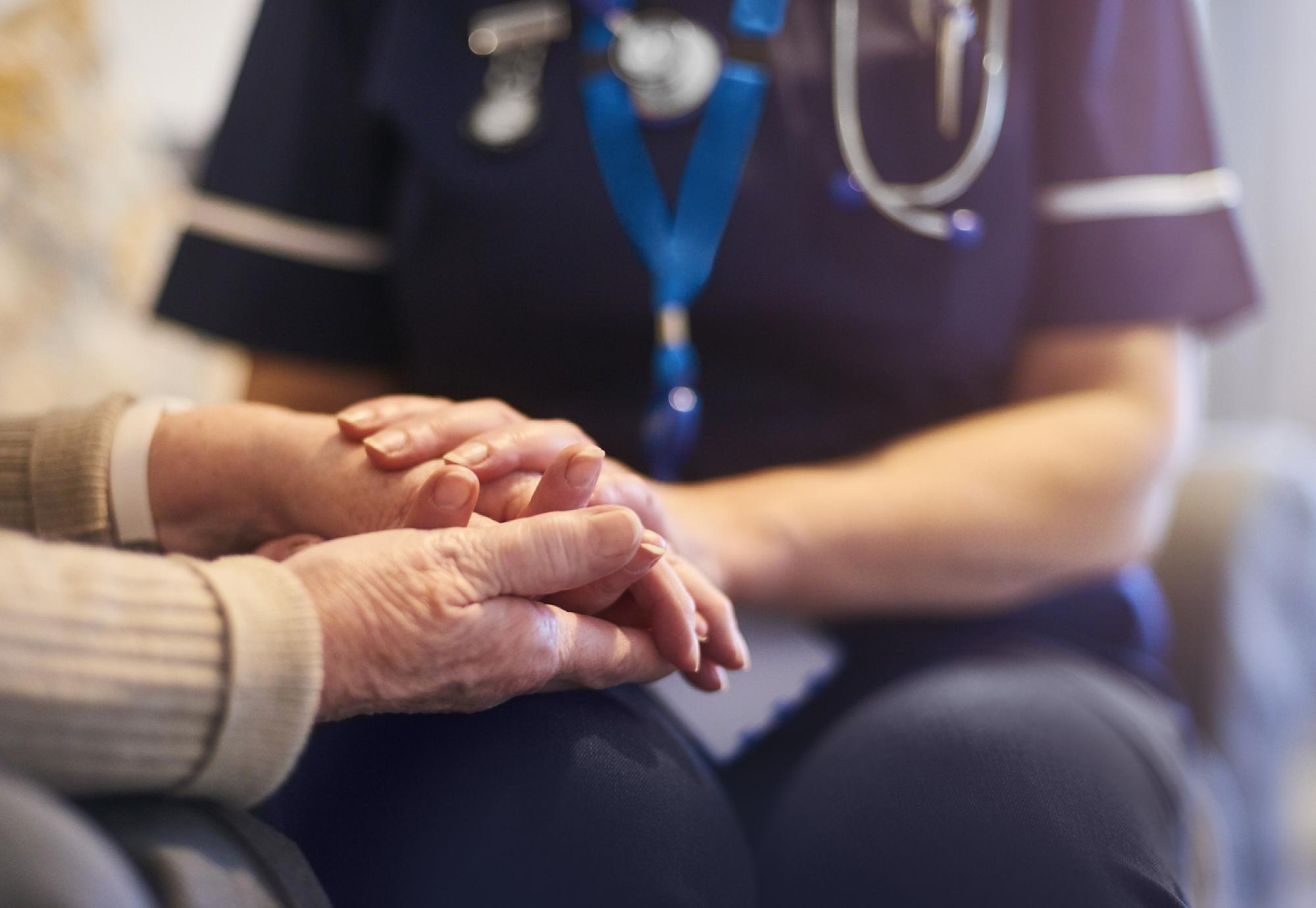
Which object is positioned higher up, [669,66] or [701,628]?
[669,66]

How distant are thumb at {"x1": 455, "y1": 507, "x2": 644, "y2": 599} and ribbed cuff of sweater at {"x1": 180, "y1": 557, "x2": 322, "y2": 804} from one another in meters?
0.06

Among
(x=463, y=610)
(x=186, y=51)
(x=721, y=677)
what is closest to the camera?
(x=463, y=610)

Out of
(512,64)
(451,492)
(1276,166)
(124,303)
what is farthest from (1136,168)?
(1276,166)

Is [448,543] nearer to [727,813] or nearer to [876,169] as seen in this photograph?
[727,813]

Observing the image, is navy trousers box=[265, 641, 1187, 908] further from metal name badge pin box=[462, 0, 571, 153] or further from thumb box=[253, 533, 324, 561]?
metal name badge pin box=[462, 0, 571, 153]

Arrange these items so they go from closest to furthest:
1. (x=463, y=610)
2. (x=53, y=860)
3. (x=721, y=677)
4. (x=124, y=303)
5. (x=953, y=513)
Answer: (x=53, y=860)
(x=463, y=610)
(x=721, y=677)
(x=953, y=513)
(x=124, y=303)

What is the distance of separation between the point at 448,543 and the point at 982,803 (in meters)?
0.24

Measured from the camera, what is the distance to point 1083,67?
0.69 m

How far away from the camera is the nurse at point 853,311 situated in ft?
2.02

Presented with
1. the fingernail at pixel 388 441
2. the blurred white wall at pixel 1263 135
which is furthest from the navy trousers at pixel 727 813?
the blurred white wall at pixel 1263 135

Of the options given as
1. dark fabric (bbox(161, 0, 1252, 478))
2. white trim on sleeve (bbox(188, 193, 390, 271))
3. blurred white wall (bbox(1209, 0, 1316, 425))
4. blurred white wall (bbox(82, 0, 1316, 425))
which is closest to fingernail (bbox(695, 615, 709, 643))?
dark fabric (bbox(161, 0, 1252, 478))

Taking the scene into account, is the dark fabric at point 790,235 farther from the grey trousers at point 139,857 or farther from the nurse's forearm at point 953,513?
the grey trousers at point 139,857

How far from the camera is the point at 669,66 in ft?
2.13

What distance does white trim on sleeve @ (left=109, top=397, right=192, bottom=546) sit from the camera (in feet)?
1.58
